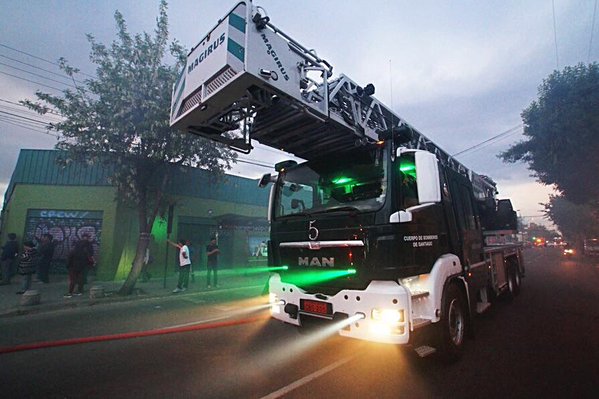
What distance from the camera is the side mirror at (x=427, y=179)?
3361 mm

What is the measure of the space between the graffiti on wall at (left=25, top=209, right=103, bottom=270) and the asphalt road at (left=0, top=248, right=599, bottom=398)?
8.79 m

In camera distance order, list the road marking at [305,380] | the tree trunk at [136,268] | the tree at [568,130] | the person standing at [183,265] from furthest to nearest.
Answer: the tree at [568,130], the person standing at [183,265], the tree trunk at [136,268], the road marking at [305,380]

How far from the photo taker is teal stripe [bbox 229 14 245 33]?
11.7 ft

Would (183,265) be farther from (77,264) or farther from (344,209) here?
(344,209)

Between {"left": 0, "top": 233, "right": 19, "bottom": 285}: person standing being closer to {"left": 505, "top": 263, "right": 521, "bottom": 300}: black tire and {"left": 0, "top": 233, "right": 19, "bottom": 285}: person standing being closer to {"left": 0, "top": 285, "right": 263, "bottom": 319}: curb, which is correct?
{"left": 0, "top": 285, "right": 263, "bottom": 319}: curb

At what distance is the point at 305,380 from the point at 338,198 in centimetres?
220

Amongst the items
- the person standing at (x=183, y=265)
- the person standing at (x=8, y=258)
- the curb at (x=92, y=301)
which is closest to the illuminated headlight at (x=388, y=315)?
the curb at (x=92, y=301)

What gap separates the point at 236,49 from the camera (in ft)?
11.3

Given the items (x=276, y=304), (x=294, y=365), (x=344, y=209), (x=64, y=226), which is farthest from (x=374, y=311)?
(x=64, y=226)

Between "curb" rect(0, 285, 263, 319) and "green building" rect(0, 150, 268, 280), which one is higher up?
"green building" rect(0, 150, 268, 280)

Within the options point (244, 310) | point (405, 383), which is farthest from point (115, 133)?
point (405, 383)

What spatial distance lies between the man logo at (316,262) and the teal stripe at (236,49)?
2.57m

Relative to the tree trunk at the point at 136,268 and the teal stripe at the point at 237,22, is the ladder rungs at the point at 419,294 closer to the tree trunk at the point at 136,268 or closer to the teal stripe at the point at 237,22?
the teal stripe at the point at 237,22

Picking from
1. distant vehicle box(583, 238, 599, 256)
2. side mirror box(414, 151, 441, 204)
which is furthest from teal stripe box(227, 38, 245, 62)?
distant vehicle box(583, 238, 599, 256)
